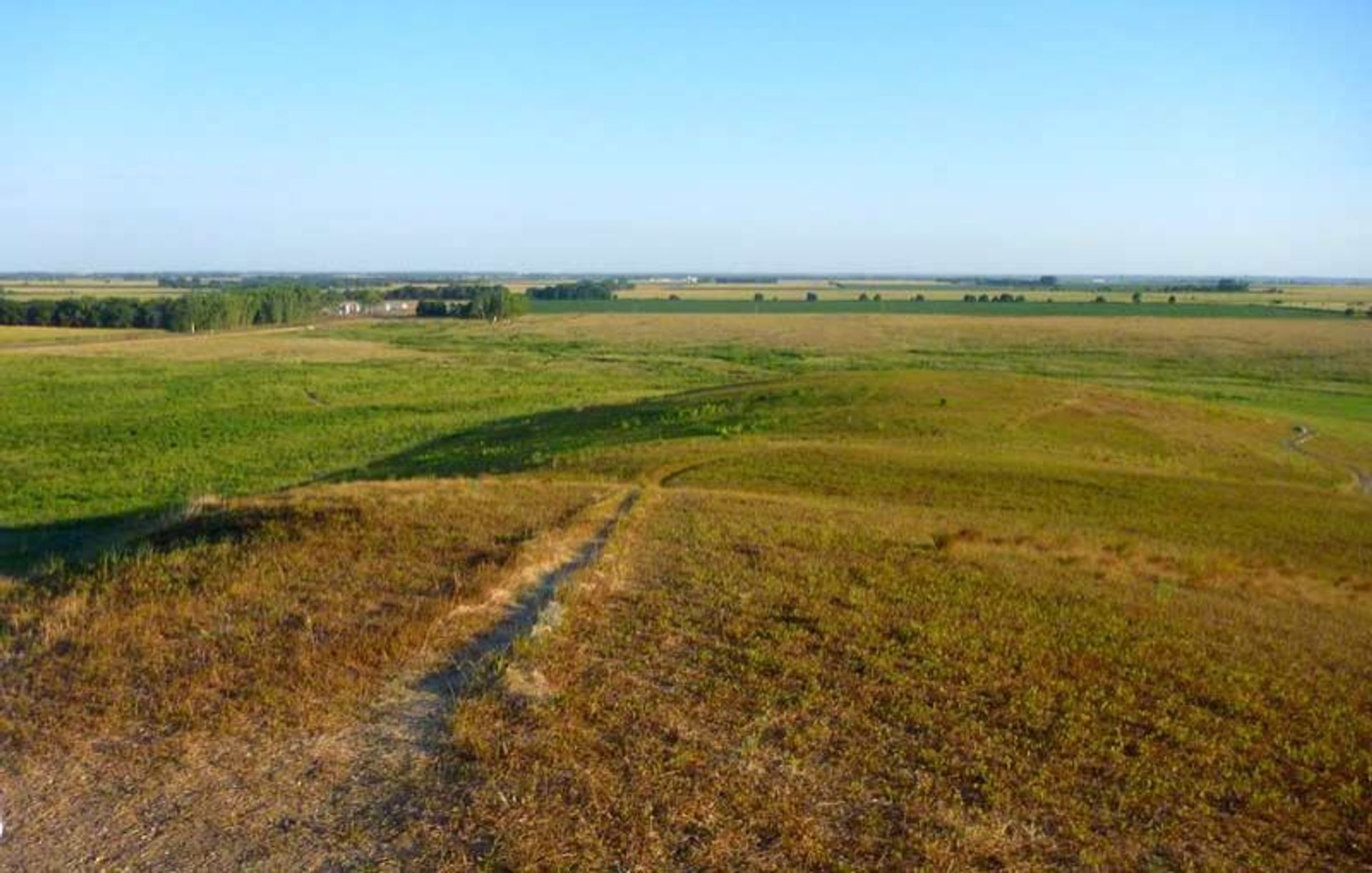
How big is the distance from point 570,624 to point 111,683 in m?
4.37

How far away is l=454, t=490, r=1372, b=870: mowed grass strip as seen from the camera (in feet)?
24.6

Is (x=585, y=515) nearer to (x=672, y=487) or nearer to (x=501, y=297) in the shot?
(x=672, y=487)

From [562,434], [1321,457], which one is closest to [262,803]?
[562,434]

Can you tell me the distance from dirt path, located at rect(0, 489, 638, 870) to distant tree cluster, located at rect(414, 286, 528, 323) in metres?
134

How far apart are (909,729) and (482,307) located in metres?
139

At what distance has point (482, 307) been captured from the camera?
471 ft

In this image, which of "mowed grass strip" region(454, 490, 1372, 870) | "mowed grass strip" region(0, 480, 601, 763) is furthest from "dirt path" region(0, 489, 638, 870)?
"mowed grass strip" region(0, 480, 601, 763)

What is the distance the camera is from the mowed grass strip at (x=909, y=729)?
7496mm

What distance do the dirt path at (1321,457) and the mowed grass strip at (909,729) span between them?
73.5 feet

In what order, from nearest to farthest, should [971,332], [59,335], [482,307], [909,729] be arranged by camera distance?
1. [909,729]
2. [59,335]
3. [971,332]
4. [482,307]

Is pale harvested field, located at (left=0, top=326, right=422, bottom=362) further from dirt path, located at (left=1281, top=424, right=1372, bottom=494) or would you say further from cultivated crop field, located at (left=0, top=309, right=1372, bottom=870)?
dirt path, located at (left=1281, top=424, right=1372, bottom=494)

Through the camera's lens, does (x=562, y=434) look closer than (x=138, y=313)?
Yes

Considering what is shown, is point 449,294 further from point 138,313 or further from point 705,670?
point 705,670

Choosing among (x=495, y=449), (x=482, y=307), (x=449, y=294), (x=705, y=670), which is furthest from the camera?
(x=449, y=294)
